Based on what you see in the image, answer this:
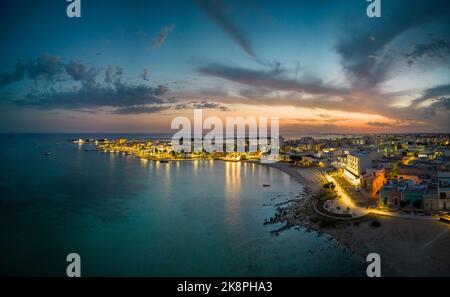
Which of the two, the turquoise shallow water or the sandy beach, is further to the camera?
the turquoise shallow water

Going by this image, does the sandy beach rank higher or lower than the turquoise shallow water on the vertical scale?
higher

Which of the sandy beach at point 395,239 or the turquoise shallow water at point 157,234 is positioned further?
the turquoise shallow water at point 157,234

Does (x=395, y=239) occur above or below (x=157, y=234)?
above

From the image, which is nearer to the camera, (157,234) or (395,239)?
(395,239)

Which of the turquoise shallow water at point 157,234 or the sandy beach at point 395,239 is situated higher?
the sandy beach at point 395,239
